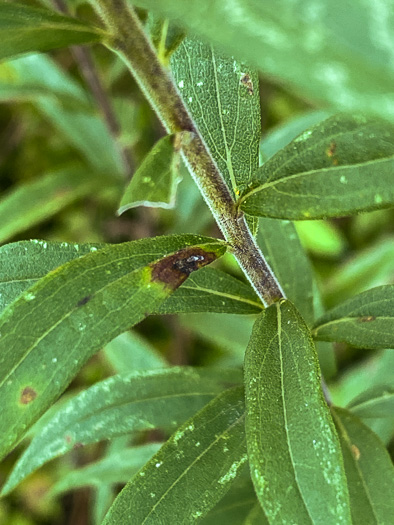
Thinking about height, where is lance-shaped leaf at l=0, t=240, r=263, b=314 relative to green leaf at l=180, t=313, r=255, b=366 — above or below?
below

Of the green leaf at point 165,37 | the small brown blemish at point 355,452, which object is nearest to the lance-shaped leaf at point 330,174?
the green leaf at point 165,37

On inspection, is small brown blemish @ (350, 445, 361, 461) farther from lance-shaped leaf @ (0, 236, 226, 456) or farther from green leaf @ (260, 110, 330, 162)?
green leaf @ (260, 110, 330, 162)

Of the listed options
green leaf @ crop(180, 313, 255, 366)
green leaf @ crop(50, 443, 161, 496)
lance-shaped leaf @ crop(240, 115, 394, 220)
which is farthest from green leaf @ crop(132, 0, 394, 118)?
green leaf @ crop(180, 313, 255, 366)

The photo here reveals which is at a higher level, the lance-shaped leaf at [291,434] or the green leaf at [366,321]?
the green leaf at [366,321]

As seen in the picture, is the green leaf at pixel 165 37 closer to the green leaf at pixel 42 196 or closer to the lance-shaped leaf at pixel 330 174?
the lance-shaped leaf at pixel 330 174

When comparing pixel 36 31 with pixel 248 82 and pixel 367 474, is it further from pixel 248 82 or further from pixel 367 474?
pixel 367 474

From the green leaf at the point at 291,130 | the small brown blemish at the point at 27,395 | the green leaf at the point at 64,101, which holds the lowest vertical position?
the small brown blemish at the point at 27,395
